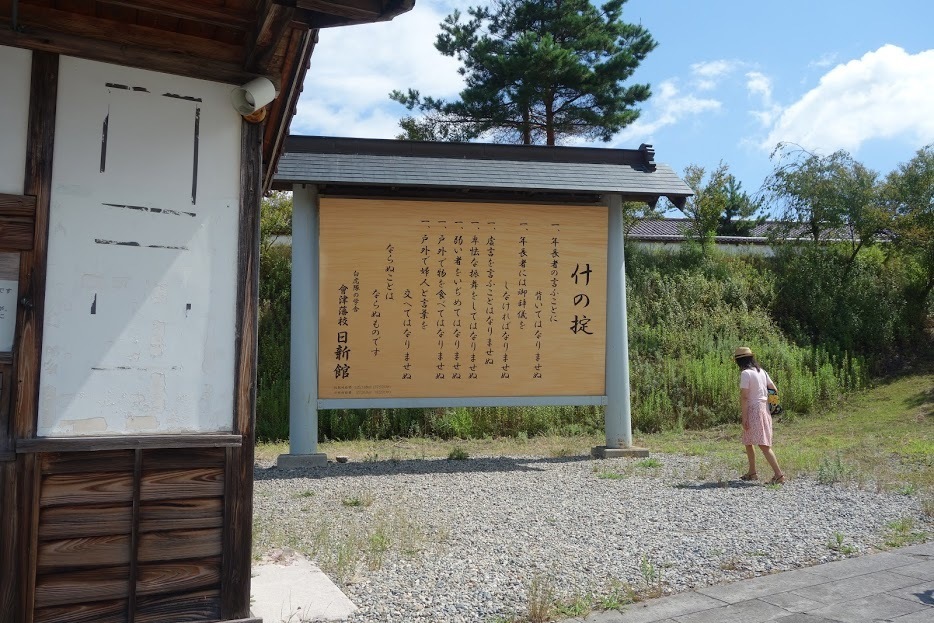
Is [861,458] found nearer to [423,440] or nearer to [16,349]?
[423,440]

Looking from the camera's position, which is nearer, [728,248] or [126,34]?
[126,34]

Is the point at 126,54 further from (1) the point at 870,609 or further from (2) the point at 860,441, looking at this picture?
(2) the point at 860,441

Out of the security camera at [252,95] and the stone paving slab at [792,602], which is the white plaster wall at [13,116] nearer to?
the security camera at [252,95]

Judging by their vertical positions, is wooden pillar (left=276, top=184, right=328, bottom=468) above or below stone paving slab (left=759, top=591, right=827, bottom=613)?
above

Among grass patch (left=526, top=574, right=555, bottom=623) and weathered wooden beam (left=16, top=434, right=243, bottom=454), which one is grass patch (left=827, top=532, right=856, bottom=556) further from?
weathered wooden beam (left=16, top=434, right=243, bottom=454)

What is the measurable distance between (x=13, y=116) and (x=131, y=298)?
935mm

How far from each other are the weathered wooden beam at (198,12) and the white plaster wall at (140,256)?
0.31 meters

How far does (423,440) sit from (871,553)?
27.5 feet

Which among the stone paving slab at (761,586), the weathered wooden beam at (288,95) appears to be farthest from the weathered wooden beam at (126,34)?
the stone paving slab at (761,586)

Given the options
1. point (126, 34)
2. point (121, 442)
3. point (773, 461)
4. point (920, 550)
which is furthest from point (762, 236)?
point (121, 442)

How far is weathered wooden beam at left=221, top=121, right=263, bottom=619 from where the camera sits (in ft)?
11.7

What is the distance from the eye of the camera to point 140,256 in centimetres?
351

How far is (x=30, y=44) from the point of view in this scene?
3340 mm

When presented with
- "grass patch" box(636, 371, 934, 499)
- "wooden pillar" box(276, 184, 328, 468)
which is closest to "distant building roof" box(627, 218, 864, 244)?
"grass patch" box(636, 371, 934, 499)
